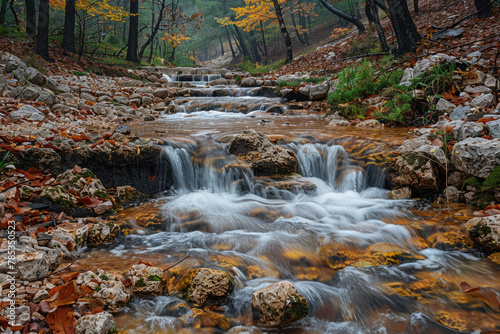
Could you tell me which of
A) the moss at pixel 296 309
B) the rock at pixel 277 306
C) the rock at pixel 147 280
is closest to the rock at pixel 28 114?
the rock at pixel 147 280

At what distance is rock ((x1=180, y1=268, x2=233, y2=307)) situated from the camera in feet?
8.20

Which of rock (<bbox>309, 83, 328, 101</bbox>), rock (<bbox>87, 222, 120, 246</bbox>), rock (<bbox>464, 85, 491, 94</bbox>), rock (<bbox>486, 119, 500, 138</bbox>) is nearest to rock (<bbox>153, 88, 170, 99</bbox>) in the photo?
rock (<bbox>309, 83, 328, 101</bbox>)

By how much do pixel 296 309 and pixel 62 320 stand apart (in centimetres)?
172

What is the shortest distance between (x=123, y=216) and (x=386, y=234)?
3541 mm

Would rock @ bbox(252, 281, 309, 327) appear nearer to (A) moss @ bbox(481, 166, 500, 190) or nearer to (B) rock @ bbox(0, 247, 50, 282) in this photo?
(B) rock @ bbox(0, 247, 50, 282)

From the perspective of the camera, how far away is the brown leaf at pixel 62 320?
1.92 meters

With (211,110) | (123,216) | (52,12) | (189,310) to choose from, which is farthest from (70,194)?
(52,12)

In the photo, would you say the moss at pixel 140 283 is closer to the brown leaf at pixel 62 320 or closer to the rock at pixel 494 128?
the brown leaf at pixel 62 320

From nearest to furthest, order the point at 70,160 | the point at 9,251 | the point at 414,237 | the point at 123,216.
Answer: the point at 9,251, the point at 414,237, the point at 123,216, the point at 70,160

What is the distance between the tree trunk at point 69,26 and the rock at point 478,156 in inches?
591

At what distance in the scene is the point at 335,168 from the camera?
221 inches

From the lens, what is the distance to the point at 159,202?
4668 millimetres

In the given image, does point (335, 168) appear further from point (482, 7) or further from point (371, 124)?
point (482, 7)

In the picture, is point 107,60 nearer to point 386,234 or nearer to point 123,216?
point 123,216
